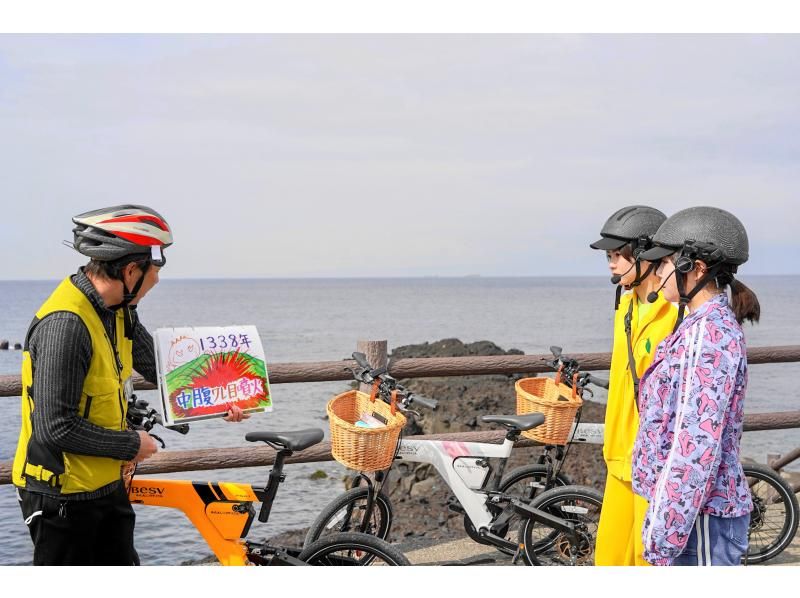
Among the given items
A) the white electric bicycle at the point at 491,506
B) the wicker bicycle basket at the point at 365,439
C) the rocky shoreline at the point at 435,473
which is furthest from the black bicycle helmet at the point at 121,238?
the rocky shoreline at the point at 435,473

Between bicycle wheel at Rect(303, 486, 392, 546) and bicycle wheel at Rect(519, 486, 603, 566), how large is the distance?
0.92 m

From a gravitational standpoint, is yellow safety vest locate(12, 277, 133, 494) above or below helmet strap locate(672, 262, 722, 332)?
below

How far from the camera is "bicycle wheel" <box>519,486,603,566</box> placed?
17.4 feet

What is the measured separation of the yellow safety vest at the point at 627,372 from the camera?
3980 mm

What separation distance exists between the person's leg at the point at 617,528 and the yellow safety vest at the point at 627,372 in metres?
0.09

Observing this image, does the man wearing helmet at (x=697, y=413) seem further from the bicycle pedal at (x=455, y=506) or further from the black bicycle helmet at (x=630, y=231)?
the bicycle pedal at (x=455, y=506)

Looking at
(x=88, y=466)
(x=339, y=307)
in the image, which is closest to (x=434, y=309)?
(x=339, y=307)

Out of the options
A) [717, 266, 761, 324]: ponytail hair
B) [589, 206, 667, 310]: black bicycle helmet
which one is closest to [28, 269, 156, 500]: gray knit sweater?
[589, 206, 667, 310]: black bicycle helmet

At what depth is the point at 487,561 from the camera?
573cm

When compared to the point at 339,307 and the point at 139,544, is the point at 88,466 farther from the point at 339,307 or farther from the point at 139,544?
the point at 339,307

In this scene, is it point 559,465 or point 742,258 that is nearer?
point 742,258

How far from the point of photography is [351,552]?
3.81 metres

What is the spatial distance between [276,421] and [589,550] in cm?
1479

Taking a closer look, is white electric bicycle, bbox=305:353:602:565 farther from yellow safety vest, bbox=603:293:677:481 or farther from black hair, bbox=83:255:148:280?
black hair, bbox=83:255:148:280
